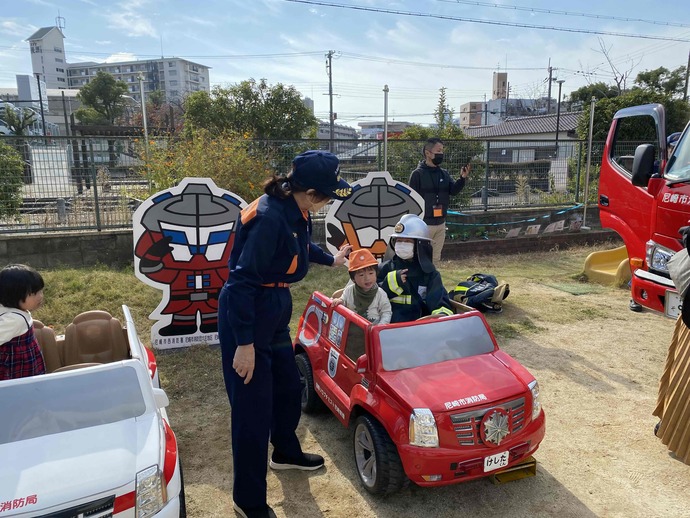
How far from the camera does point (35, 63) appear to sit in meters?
106

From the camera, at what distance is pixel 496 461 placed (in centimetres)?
279

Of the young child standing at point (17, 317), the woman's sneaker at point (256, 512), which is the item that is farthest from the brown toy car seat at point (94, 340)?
the woman's sneaker at point (256, 512)

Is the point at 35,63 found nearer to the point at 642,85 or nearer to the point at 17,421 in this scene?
the point at 642,85

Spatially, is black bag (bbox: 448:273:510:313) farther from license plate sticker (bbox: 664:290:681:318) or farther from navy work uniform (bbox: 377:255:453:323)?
navy work uniform (bbox: 377:255:453:323)

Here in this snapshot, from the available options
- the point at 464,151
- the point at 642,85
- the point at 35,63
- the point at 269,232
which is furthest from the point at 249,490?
Answer: the point at 35,63

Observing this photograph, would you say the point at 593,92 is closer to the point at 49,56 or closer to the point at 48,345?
the point at 48,345

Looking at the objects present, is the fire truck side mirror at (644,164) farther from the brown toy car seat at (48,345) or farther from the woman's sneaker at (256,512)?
the brown toy car seat at (48,345)

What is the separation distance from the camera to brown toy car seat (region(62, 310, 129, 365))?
3.33 meters

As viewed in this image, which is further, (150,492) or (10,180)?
(10,180)

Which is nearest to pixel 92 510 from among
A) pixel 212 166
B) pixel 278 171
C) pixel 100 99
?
pixel 212 166

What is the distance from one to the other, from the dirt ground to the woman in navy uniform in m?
0.47

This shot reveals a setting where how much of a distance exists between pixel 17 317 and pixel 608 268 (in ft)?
Result: 28.6

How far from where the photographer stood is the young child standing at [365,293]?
3697 mm

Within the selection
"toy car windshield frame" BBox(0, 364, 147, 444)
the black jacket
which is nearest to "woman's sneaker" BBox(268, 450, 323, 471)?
"toy car windshield frame" BBox(0, 364, 147, 444)
